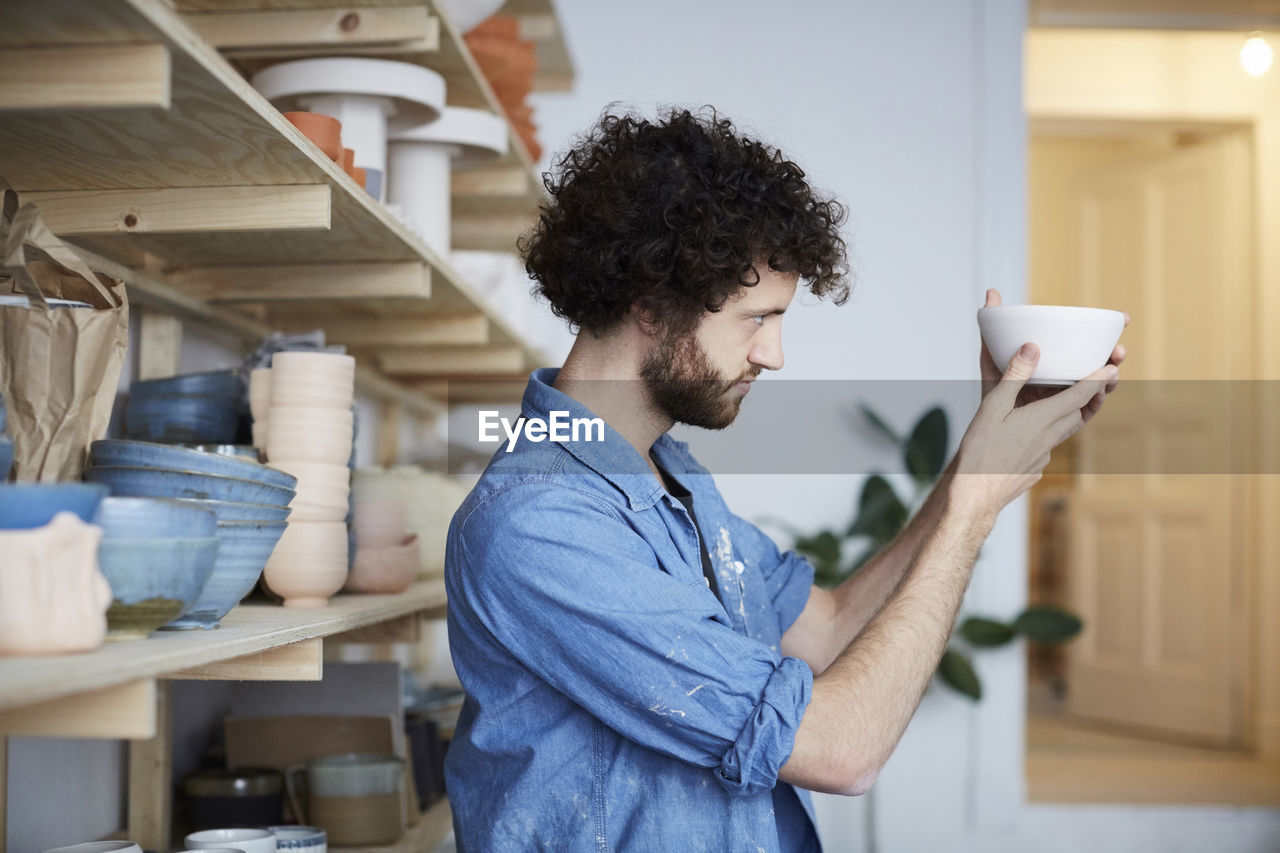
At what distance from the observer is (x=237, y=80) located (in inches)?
33.4

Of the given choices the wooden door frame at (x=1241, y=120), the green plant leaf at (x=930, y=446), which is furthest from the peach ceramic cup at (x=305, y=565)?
the wooden door frame at (x=1241, y=120)

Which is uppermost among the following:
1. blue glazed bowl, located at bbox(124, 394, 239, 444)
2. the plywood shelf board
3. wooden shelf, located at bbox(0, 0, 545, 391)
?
wooden shelf, located at bbox(0, 0, 545, 391)

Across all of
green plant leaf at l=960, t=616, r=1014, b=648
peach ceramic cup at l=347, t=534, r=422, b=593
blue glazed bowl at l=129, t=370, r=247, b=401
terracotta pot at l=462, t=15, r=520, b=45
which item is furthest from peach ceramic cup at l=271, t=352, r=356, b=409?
green plant leaf at l=960, t=616, r=1014, b=648

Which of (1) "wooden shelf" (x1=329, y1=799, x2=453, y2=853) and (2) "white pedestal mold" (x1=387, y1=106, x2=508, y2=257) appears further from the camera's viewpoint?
(2) "white pedestal mold" (x1=387, y1=106, x2=508, y2=257)

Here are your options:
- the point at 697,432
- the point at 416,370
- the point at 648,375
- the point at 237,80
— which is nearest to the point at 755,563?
the point at 648,375

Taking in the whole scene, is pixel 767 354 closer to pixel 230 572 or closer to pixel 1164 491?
pixel 230 572

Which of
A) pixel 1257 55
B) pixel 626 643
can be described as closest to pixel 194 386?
pixel 626 643

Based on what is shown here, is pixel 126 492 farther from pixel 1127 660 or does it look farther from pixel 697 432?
pixel 1127 660

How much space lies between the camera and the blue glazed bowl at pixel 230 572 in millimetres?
884

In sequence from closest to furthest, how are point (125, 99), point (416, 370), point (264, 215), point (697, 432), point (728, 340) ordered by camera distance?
point (125, 99), point (264, 215), point (728, 340), point (416, 370), point (697, 432)

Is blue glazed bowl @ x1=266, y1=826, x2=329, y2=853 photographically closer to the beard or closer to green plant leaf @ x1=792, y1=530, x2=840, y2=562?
the beard

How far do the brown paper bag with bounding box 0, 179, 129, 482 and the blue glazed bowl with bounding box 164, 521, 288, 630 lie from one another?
5.4 inches

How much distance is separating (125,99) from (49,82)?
0.19 feet

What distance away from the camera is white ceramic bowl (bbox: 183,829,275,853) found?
115 centimetres
